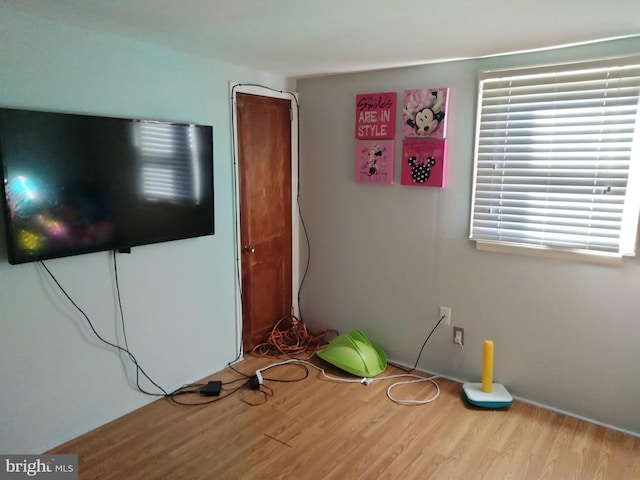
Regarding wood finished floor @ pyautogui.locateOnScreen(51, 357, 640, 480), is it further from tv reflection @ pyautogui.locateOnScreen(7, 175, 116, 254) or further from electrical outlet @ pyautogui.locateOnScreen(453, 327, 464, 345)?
tv reflection @ pyautogui.locateOnScreen(7, 175, 116, 254)

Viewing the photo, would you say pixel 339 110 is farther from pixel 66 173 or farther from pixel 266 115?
pixel 66 173

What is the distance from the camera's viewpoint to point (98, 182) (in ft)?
7.84

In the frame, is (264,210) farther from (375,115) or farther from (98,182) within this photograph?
(98,182)

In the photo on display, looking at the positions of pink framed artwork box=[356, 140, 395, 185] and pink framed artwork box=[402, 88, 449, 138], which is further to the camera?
pink framed artwork box=[356, 140, 395, 185]

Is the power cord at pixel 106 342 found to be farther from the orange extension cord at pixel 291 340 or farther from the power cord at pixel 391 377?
the orange extension cord at pixel 291 340

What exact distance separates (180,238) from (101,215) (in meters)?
0.54

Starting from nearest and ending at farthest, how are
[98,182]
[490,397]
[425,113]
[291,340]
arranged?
[98,182] → [490,397] → [425,113] → [291,340]

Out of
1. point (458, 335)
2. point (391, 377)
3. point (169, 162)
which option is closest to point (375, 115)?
point (169, 162)

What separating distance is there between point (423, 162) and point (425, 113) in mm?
326

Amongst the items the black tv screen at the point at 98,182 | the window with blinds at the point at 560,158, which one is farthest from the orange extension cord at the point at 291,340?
the window with blinds at the point at 560,158

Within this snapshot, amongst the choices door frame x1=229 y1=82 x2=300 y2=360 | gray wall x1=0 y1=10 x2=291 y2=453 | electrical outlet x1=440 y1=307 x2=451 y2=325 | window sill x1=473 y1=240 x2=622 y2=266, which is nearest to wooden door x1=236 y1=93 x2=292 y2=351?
door frame x1=229 y1=82 x2=300 y2=360

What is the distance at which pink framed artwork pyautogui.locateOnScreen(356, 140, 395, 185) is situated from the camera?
3.32 meters

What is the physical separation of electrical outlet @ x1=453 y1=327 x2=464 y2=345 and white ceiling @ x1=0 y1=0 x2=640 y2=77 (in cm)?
180

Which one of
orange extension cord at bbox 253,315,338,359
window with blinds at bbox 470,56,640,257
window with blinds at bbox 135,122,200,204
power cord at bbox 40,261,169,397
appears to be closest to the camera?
power cord at bbox 40,261,169,397
